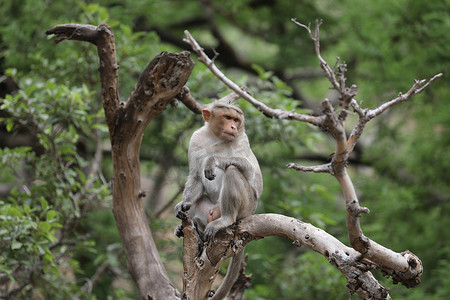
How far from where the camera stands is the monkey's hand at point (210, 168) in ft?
15.9

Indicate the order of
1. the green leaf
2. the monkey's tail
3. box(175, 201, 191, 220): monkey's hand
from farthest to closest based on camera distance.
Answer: the green leaf
the monkey's tail
box(175, 201, 191, 220): monkey's hand

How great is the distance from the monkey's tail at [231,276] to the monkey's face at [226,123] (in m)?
1.11

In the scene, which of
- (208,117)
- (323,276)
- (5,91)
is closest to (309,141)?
(323,276)

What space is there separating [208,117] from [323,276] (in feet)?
12.3

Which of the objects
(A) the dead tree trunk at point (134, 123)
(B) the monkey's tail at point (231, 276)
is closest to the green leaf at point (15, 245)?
(A) the dead tree trunk at point (134, 123)

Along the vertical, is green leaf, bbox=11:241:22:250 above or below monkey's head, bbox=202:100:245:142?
below

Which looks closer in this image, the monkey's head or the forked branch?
the forked branch

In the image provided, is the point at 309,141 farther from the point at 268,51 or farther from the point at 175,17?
the point at 268,51

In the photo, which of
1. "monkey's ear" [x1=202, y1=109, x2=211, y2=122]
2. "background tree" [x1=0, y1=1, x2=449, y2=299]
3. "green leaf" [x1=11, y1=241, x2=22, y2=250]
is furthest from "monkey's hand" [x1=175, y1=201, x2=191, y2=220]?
"background tree" [x1=0, y1=1, x2=449, y2=299]

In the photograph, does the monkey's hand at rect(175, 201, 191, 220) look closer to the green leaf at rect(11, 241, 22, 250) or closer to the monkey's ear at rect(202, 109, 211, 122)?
the monkey's ear at rect(202, 109, 211, 122)

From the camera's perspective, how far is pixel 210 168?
15.9ft

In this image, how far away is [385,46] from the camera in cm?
1020

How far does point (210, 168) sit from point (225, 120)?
1.60ft

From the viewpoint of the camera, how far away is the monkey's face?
4.91 metres
